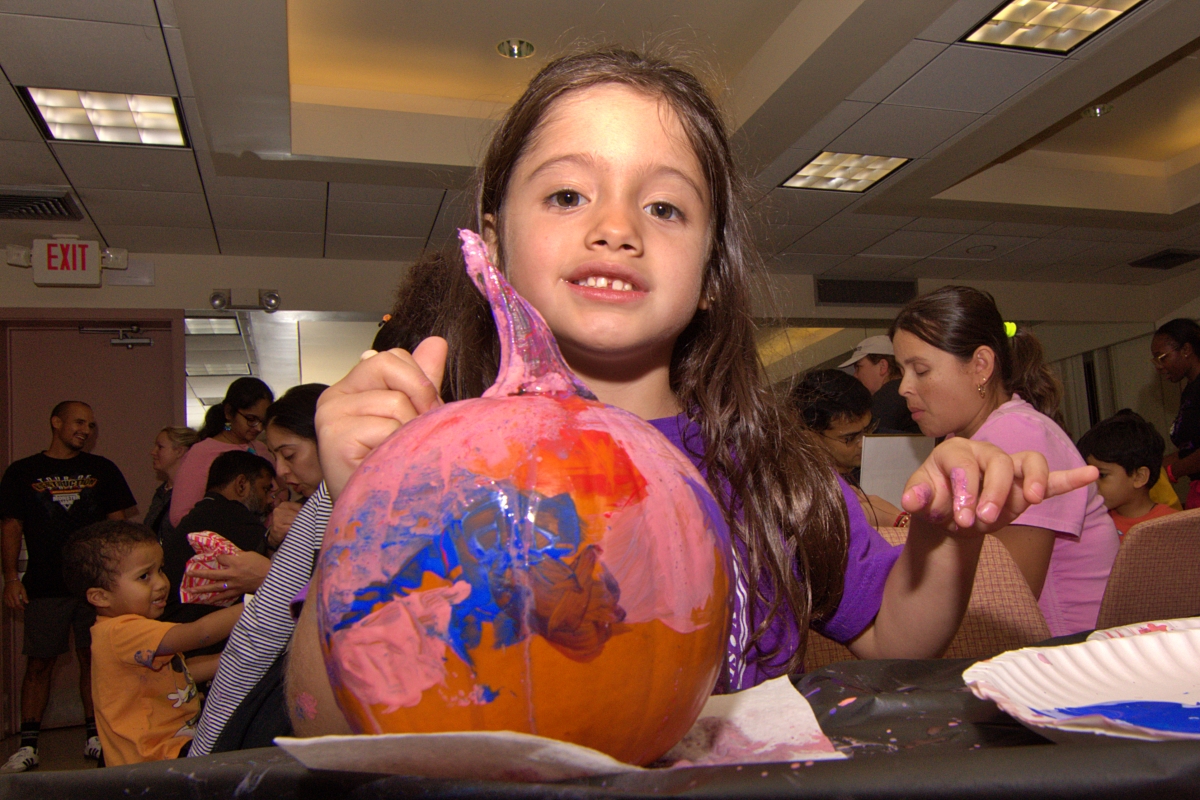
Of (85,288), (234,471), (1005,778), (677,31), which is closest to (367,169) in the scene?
(677,31)

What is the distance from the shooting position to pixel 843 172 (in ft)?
16.4

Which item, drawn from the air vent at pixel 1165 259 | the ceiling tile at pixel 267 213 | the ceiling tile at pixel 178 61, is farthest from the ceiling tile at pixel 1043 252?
the ceiling tile at pixel 178 61

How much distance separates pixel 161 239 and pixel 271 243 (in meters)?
0.71

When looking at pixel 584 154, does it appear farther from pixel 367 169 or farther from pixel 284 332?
pixel 284 332

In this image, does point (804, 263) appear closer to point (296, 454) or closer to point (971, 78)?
point (971, 78)

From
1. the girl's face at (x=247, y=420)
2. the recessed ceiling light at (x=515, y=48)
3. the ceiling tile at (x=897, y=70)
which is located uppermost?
the recessed ceiling light at (x=515, y=48)

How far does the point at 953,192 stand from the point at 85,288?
613cm

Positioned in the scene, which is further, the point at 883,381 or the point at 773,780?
the point at 883,381

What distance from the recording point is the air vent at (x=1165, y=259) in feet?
23.0

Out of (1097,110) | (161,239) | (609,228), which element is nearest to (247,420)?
(161,239)

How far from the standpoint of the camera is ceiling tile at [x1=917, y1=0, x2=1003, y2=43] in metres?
3.24

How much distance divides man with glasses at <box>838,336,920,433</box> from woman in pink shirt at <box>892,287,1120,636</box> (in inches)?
44.0

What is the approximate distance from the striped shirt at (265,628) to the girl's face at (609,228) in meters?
0.60

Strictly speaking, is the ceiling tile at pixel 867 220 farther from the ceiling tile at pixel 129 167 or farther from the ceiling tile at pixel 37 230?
the ceiling tile at pixel 37 230
